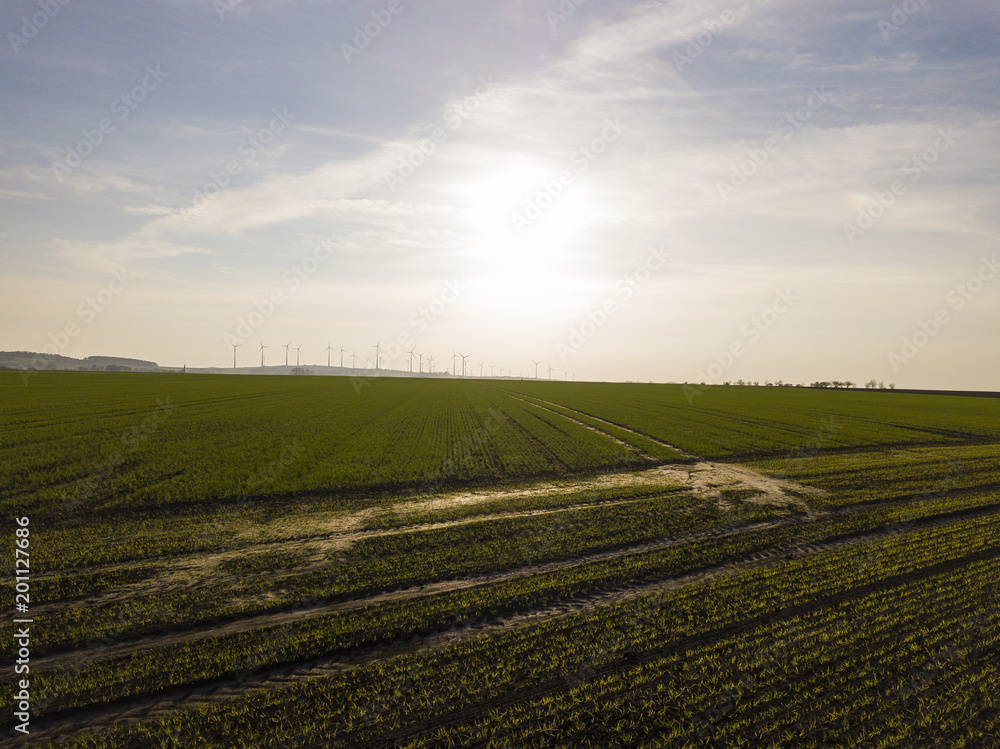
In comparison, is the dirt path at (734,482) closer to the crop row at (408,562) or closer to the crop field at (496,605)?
the crop field at (496,605)

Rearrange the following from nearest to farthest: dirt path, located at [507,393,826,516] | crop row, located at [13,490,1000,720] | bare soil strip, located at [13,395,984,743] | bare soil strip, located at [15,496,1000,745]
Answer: bare soil strip, located at [15,496,1000,745], bare soil strip, located at [13,395,984,743], crop row, located at [13,490,1000,720], dirt path, located at [507,393,826,516]

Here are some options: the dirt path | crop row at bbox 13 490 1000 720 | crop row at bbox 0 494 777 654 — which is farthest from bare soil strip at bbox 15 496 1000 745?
the dirt path

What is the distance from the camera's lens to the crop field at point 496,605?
6391 mm

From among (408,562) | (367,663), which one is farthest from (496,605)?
(408,562)

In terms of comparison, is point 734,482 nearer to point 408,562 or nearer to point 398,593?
point 408,562

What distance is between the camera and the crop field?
21.0ft

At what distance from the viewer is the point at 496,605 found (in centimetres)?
941

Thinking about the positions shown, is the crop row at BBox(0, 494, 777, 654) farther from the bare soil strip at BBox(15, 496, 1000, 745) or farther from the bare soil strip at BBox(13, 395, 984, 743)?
the bare soil strip at BBox(15, 496, 1000, 745)

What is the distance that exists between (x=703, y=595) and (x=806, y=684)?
9.22 feet

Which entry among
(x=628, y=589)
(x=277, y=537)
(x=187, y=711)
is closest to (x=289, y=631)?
(x=187, y=711)

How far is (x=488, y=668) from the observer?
290 inches

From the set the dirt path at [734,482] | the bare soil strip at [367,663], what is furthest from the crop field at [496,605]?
the dirt path at [734,482]

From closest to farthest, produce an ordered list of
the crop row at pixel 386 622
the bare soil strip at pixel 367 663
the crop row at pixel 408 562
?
1. the bare soil strip at pixel 367 663
2. the crop row at pixel 386 622
3. the crop row at pixel 408 562

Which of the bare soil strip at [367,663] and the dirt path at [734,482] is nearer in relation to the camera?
the bare soil strip at [367,663]
